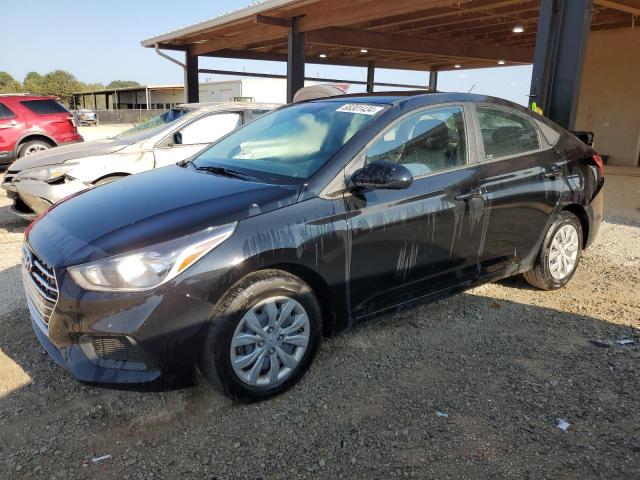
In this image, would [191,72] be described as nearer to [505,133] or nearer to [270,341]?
[505,133]

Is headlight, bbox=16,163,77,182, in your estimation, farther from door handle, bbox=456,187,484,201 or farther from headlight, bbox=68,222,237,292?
door handle, bbox=456,187,484,201

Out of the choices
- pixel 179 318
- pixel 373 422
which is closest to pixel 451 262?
pixel 373 422

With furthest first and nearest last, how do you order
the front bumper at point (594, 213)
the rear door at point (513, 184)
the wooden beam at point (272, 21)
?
the wooden beam at point (272, 21)
the front bumper at point (594, 213)
the rear door at point (513, 184)

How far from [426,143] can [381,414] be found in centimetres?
177

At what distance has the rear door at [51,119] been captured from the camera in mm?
11055

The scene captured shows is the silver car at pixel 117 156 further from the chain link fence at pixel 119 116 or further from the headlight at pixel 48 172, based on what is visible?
the chain link fence at pixel 119 116

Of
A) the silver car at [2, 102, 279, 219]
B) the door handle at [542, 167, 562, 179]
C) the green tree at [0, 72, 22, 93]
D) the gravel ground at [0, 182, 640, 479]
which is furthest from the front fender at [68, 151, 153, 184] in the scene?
the green tree at [0, 72, 22, 93]

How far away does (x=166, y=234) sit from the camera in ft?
8.34

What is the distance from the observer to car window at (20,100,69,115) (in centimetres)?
1114

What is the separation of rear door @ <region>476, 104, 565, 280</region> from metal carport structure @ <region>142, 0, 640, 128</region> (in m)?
3.04

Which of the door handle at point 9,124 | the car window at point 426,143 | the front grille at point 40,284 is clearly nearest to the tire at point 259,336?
the front grille at point 40,284

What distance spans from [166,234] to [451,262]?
1959 millimetres

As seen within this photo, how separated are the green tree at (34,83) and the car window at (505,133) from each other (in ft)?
253

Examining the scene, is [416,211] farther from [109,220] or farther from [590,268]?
[590,268]
